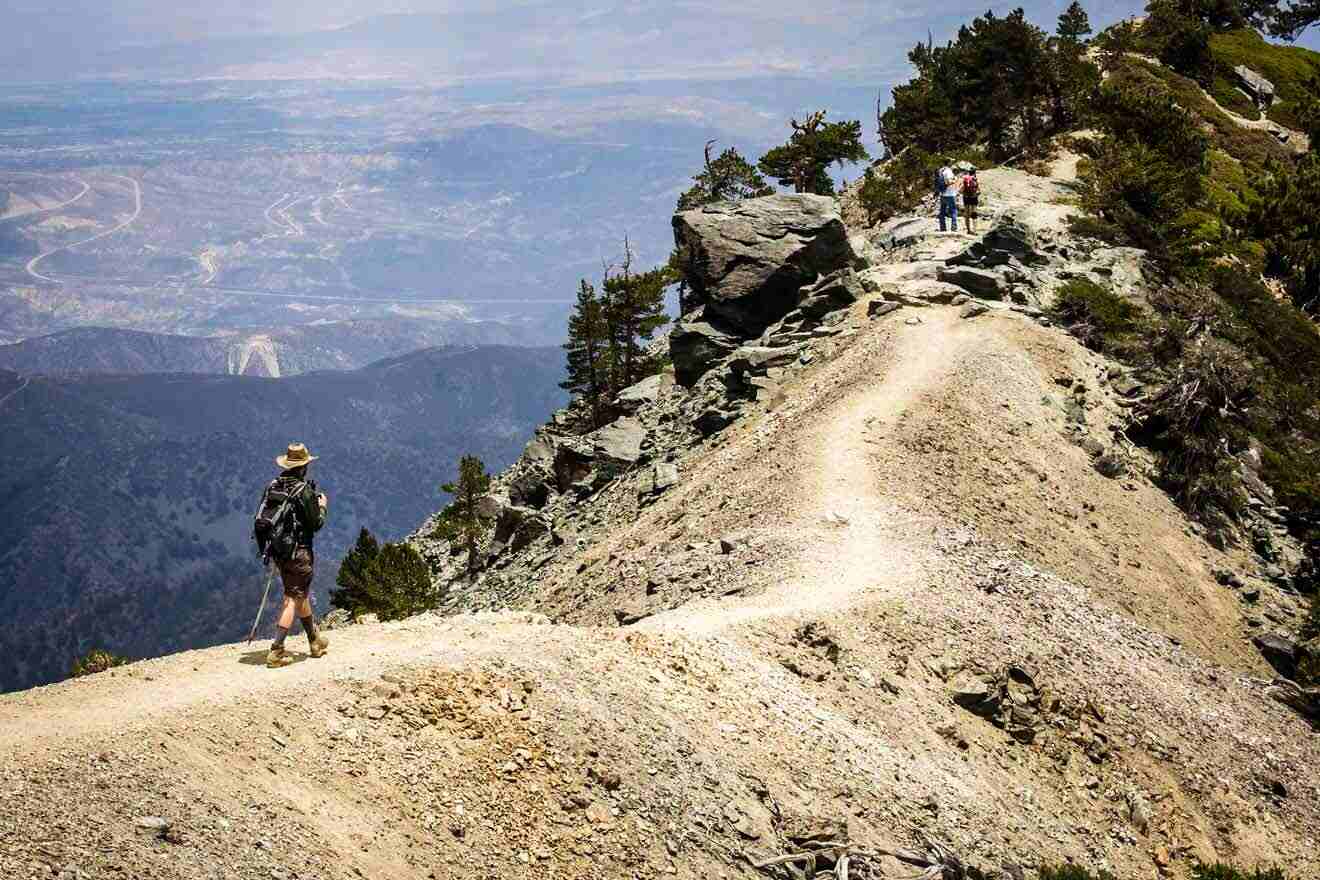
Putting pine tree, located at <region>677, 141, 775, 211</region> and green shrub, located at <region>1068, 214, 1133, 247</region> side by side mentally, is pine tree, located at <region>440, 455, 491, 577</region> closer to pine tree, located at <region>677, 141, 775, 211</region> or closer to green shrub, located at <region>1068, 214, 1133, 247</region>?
pine tree, located at <region>677, 141, 775, 211</region>

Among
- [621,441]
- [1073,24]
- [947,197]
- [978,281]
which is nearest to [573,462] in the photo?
[621,441]

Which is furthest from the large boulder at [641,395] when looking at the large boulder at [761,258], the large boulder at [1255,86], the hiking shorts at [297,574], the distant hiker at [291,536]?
the large boulder at [1255,86]

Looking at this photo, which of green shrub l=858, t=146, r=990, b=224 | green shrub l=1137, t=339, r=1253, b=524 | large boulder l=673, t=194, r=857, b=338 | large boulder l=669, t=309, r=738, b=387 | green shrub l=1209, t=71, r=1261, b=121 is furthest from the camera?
green shrub l=1209, t=71, r=1261, b=121

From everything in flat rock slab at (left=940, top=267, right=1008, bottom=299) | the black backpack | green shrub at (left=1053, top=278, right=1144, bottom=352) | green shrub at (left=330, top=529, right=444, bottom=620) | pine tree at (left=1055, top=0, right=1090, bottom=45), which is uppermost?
pine tree at (left=1055, top=0, right=1090, bottom=45)

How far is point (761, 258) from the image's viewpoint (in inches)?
1970

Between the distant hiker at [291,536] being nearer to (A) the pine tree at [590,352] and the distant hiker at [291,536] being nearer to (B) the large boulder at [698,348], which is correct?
(B) the large boulder at [698,348]

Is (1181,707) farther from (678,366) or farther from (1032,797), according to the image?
(678,366)

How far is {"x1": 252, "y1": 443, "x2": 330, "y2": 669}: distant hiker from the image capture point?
16.1 meters

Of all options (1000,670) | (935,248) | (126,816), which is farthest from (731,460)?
(126,816)

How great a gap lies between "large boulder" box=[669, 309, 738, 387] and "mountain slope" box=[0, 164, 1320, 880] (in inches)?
449

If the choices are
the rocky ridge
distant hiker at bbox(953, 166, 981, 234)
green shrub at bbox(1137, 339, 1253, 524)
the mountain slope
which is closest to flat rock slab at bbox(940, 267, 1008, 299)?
the rocky ridge

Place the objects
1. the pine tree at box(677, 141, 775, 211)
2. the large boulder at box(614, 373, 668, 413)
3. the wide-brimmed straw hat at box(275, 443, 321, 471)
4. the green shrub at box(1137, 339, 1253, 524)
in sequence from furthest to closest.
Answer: the pine tree at box(677, 141, 775, 211), the large boulder at box(614, 373, 668, 413), the green shrub at box(1137, 339, 1253, 524), the wide-brimmed straw hat at box(275, 443, 321, 471)

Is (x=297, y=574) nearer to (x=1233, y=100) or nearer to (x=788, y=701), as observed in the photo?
(x=788, y=701)

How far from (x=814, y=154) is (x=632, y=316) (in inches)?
742
